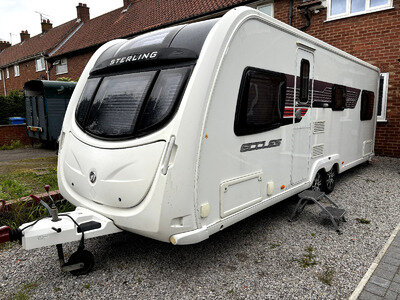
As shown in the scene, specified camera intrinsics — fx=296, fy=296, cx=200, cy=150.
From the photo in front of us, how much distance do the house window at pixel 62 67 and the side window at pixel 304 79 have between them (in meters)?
20.8

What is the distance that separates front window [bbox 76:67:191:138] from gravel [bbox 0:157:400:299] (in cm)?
144

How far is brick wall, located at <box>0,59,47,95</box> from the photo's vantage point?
24.8 m

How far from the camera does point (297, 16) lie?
398 inches

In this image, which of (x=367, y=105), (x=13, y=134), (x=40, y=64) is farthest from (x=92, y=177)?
(x=40, y=64)

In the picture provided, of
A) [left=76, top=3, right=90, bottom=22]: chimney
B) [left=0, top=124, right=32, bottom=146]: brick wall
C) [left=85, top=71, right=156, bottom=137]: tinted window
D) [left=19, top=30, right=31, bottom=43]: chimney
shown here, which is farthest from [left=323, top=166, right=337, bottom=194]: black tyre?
[left=19, top=30, right=31, bottom=43]: chimney

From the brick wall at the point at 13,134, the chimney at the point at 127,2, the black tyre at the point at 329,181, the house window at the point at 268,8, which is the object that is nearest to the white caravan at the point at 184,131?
the black tyre at the point at 329,181

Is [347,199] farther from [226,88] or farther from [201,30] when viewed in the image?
[201,30]

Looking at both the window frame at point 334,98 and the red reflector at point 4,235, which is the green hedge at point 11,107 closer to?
the red reflector at point 4,235

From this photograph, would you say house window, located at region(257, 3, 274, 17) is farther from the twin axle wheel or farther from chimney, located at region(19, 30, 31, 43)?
chimney, located at region(19, 30, 31, 43)

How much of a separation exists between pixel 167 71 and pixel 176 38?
43cm

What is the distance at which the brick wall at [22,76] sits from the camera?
24.8 m

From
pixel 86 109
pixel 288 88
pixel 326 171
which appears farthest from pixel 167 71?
pixel 326 171

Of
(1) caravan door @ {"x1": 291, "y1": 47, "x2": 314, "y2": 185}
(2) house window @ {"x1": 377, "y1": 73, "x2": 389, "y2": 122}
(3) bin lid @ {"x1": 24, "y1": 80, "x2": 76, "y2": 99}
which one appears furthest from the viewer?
(3) bin lid @ {"x1": 24, "y1": 80, "x2": 76, "y2": 99}

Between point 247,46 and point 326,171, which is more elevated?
point 247,46
